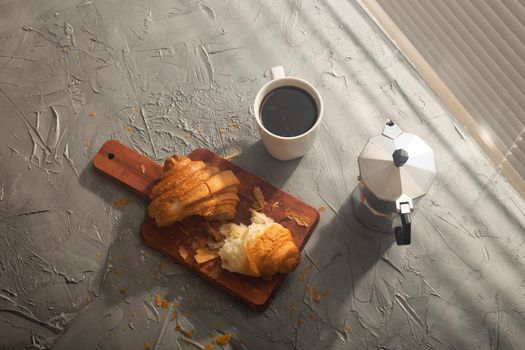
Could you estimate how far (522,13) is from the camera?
2.45 ft

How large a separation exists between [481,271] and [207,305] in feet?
1.76

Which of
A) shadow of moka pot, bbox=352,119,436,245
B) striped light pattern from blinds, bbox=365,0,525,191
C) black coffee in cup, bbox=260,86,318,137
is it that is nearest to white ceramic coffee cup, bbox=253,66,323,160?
black coffee in cup, bbox=260,86,318,137

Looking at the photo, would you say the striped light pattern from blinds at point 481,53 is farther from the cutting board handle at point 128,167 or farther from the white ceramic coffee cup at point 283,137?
the cutting board handle at point 128,167

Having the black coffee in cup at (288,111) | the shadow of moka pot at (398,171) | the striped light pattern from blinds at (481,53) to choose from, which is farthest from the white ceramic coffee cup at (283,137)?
the striped light pattern from blinds at (481,53)

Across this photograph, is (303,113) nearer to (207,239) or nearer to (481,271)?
(207,239)

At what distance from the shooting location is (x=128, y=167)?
1033 mm

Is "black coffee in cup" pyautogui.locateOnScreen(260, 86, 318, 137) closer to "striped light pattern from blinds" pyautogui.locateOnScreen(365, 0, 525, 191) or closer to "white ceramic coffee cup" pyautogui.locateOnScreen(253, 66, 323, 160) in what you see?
"white ceramic coffee cup" pyautogui.locateOnScreen(253, 66, 323, 160)

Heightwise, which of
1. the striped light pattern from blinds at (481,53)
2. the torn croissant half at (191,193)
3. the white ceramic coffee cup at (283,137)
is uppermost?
the striped light pattern from blinds at (481,53)

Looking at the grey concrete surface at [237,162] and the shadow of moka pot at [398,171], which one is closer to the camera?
the shadow of moka pot at [398,171]

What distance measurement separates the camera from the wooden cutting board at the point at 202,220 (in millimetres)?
939

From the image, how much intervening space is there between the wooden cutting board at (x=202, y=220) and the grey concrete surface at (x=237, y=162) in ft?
0.13

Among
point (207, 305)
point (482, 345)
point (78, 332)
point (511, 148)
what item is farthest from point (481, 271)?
point (78, 332)

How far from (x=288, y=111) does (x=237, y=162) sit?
174 millimetres

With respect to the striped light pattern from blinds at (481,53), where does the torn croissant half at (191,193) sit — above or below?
below
